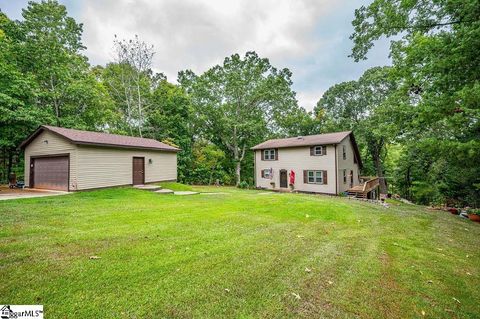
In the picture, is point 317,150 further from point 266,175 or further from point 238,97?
point 238,97

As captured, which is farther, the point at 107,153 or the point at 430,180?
the point at 430,180

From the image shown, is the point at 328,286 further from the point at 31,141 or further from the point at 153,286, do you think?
the point at 31,141

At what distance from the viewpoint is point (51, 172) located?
42.7ft

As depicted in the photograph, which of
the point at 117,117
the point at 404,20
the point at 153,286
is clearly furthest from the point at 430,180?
the point at 117,117

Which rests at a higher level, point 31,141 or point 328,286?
point 31,141

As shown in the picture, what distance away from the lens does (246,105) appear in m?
27.4

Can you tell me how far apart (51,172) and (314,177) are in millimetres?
18905

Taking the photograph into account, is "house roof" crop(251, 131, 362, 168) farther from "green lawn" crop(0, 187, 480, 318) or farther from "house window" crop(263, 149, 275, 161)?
"green lawn" crop(0, 187, 480, 318)

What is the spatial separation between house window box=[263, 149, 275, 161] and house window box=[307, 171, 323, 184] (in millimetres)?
4195

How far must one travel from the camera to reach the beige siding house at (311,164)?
723 inches

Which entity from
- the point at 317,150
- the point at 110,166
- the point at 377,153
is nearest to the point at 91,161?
the point at 110,166

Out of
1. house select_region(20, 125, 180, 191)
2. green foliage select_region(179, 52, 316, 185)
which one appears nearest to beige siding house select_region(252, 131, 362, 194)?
green foliage select_region(179, 52, 316, 185)

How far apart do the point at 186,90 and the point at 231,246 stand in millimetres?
26795

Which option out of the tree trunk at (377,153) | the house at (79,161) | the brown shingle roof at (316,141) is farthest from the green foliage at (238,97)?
the house at (79,161)
